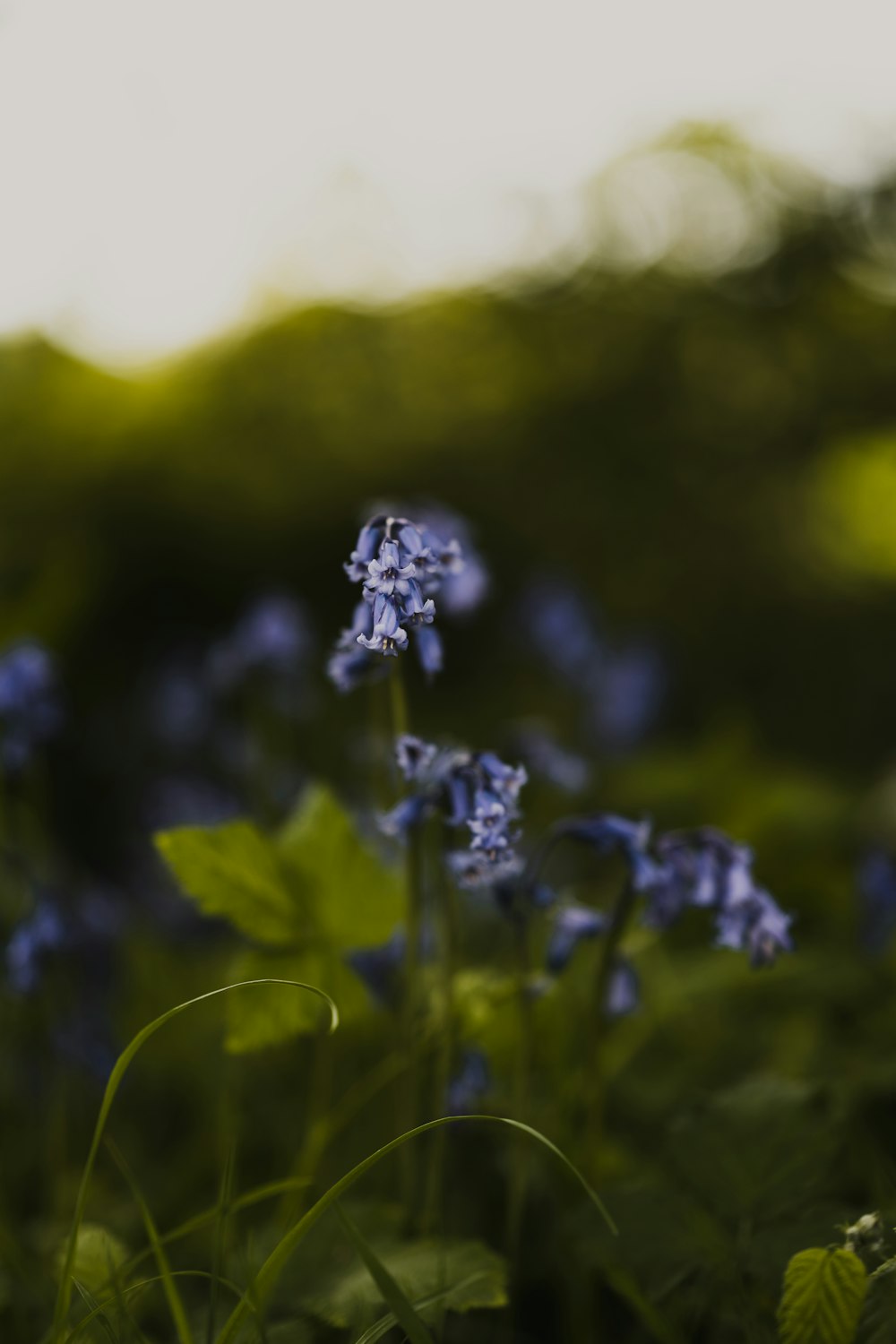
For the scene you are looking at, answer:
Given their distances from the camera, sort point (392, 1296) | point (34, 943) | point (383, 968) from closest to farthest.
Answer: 1. point (392, 1296)
2. point (34, 943)
3. point (383, 968)

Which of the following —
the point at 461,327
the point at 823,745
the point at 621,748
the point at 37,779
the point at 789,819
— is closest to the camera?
the point at 37,779

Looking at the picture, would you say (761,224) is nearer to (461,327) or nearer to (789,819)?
(461,327)

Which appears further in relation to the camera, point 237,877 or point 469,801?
point 237,877

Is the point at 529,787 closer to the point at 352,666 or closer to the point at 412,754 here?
the point at 352,666

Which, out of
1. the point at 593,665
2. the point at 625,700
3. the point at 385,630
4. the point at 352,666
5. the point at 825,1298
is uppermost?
the point at 385,630

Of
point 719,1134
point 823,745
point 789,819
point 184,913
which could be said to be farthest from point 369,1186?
point 823,745

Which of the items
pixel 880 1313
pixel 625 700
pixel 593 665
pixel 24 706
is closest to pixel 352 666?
pixel 24 706
